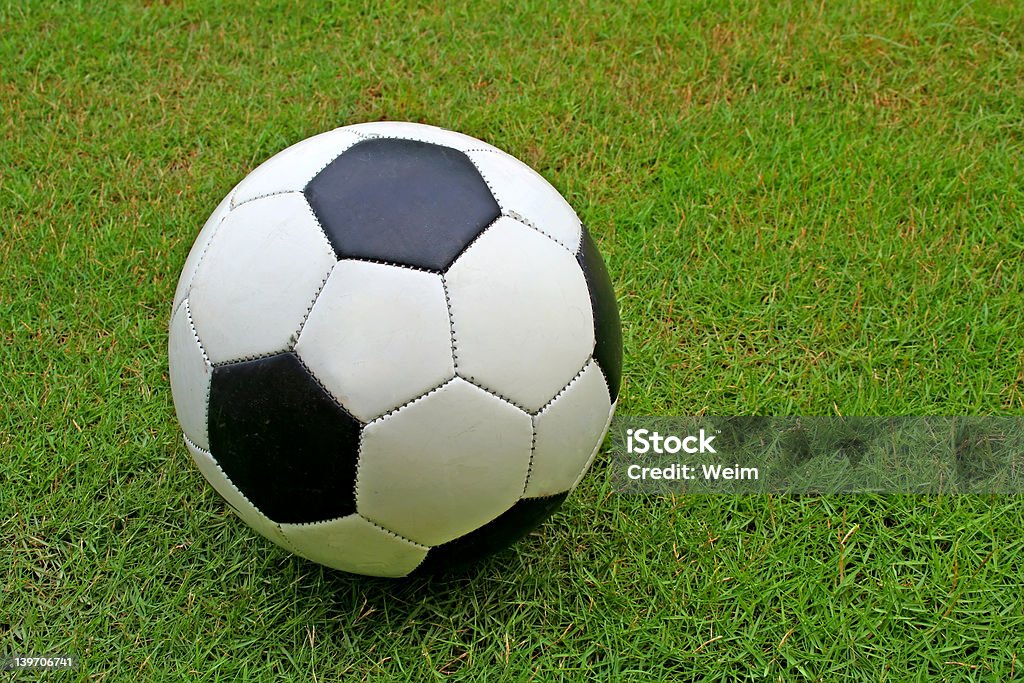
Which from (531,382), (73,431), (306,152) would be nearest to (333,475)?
(531,382)

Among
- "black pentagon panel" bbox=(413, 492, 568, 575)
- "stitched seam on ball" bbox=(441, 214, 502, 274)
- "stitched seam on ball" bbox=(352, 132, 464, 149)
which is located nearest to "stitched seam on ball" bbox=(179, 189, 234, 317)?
"stitched seam on ball" bbox=(352, 132, 464, 149)

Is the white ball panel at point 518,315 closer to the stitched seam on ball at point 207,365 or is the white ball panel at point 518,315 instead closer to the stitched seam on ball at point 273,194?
the stitched seam on ball at point 273,194

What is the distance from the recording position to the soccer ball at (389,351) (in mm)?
1789

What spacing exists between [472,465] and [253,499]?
19.7 inches

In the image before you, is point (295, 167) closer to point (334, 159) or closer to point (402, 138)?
point (334, 159)

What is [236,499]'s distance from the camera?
2.02 meters

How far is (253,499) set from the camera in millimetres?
1969

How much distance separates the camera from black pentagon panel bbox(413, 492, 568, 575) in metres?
2.02

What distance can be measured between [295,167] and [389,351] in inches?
21.1

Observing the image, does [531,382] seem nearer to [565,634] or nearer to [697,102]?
[565,634]

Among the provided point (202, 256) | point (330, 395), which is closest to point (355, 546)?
point (330, 395)

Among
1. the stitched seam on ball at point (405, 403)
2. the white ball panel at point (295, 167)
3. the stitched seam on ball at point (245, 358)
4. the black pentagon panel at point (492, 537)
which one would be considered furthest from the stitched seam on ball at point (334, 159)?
the black pentagon panel at point (492, 537)

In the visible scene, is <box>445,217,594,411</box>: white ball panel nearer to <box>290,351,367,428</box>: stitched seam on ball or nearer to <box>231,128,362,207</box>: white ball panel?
<box>290,351,367,428</box>: stitched seam on ball

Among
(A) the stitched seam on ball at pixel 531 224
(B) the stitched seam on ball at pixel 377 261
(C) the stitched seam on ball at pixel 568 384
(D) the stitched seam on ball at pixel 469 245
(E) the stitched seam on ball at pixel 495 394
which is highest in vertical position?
(B) the stitched seam on ball at pixel 377 261
